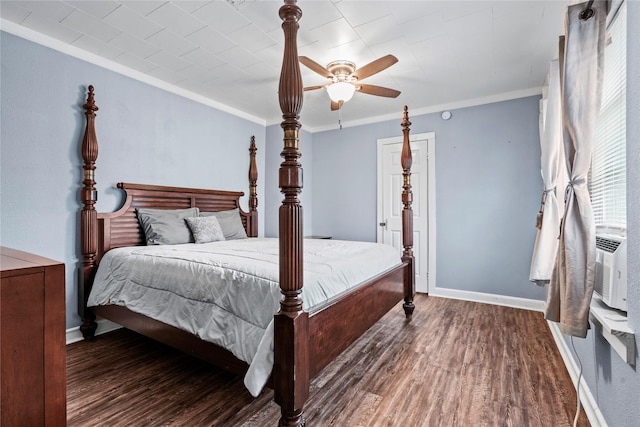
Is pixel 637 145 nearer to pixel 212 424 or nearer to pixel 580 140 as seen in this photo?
pixel 580 140

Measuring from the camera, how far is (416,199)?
430 centimetres

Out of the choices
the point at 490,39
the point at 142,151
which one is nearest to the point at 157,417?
the point at 142,151

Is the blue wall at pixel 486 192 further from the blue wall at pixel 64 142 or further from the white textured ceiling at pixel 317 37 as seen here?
the blue wall at pixel 64 142

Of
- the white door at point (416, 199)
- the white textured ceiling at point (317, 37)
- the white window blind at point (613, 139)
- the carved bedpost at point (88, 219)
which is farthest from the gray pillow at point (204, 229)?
the white window blind at point (613, 139)

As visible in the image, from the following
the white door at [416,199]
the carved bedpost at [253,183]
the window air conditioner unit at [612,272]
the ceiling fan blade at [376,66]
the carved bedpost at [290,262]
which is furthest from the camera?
the carved bedpost at [253,183]

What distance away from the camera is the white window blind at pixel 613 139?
1515 millimetres

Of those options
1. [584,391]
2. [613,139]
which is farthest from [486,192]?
[584,391]

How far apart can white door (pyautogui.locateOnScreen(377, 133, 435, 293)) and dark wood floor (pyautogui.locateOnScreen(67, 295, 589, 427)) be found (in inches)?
58.4

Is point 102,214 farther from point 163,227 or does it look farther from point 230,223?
point 230,223

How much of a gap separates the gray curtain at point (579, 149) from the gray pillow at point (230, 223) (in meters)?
3.12

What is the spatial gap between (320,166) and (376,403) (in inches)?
153

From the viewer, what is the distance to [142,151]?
3.15 meters

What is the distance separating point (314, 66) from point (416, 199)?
2.49 m

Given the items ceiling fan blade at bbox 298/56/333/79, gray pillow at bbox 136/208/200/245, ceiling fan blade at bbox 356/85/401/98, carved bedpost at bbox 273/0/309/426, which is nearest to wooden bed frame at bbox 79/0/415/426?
carved bedpost at bbox 273/0/309/426
